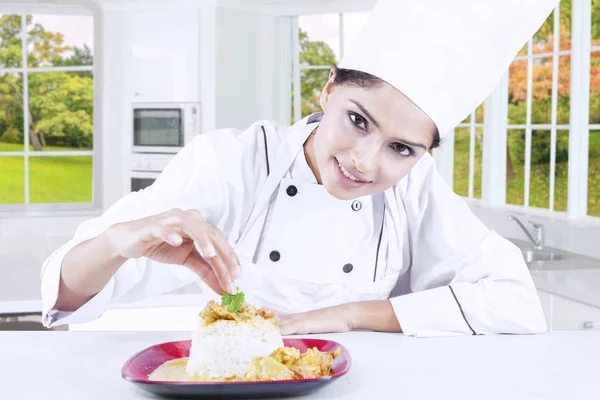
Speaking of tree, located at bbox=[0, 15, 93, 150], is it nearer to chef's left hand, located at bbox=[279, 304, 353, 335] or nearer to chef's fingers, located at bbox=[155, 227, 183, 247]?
chef's left hand, located at bbox=[279, 304, 353, 335]

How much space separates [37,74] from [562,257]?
16.1 ft

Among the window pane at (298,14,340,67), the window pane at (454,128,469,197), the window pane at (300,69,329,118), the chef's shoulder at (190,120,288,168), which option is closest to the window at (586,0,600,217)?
the window pane at (454,128,469,197)

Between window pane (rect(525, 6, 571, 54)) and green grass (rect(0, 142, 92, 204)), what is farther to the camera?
green grass (rect(0, 142, 92, 204))

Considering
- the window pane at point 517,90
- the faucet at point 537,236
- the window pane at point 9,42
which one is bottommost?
the faucet at point 537,236

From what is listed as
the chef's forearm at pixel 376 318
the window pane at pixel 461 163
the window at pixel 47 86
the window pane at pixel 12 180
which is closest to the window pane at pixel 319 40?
the window pane at pixel 461 163

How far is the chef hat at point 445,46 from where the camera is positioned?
143 cm

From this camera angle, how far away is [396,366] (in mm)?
1268

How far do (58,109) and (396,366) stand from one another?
19.3 feet

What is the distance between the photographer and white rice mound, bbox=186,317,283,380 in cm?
119

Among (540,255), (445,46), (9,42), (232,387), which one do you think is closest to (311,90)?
(9,42)

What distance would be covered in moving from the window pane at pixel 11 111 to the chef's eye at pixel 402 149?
5494 millimetres

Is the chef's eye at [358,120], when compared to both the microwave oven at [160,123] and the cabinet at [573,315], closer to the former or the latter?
the cabinet at [573,315]

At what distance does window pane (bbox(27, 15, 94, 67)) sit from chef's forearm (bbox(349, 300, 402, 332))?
536 cm

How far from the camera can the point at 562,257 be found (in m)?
3.58
